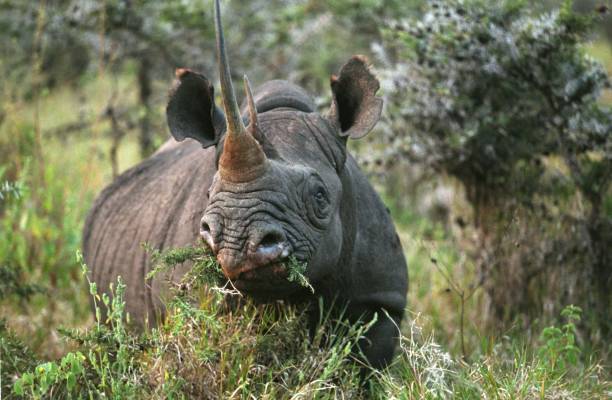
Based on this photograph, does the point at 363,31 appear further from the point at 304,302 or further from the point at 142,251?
the point at 304,302

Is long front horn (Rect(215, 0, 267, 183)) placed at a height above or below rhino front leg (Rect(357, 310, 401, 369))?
above

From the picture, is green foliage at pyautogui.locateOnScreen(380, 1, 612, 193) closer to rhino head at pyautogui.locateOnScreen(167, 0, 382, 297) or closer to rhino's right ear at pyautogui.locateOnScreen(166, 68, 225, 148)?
rhino head at pyautogui.locateOnScreen(167, 0, 382, 297)

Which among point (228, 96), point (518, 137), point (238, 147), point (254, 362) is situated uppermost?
point (228, 96)

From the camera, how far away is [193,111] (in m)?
4.82

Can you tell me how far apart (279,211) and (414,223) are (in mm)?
4791

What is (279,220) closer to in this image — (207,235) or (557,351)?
(207,235)

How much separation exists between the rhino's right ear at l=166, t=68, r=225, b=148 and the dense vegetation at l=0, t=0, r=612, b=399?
75 cm

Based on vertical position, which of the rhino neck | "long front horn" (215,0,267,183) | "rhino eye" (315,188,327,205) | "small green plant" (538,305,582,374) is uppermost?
"long front horn" (215,0,267,183)

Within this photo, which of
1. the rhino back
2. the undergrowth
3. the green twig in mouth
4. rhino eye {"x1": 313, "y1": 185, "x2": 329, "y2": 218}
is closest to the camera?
the green twig in mouth

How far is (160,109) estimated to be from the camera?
9.27 m

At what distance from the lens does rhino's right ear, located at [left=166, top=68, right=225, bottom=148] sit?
469cm

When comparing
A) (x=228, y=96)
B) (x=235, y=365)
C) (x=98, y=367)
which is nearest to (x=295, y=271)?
(x=235, y=365)

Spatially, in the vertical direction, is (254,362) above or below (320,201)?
below

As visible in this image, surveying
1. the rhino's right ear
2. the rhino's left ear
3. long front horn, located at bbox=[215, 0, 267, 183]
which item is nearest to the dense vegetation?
long front horn, located at bbox=[215, 0, 267, 183]
